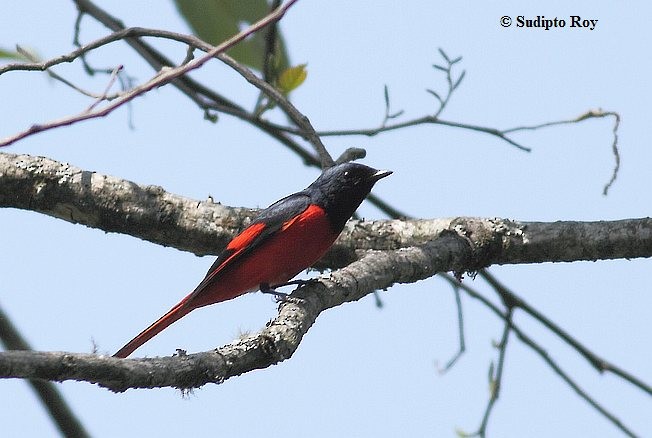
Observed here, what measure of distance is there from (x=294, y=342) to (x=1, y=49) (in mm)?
2333

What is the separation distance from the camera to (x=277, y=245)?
512 centimetres

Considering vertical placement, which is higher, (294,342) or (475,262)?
(475,262)

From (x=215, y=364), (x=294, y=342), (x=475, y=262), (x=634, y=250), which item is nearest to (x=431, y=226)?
(x=475, y=262)

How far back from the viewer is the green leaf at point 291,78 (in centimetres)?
549

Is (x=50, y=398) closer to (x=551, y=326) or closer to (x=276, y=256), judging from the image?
(x=276, y=256)

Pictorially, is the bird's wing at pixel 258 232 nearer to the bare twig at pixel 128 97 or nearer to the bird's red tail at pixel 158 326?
the bird's red tail at pixel 158 326

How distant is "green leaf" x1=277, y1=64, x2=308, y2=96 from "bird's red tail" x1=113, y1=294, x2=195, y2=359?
4.54 feet

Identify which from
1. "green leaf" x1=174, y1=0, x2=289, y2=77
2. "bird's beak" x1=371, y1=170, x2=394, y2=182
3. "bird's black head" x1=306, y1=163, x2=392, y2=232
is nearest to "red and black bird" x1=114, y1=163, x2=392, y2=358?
"bird's black head" x1=306, y1=163, x2=392, y2=232

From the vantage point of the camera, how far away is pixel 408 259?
14.4ft

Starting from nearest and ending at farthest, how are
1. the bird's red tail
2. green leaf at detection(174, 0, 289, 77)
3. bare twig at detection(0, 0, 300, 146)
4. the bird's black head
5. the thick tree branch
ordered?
bare twig at detection(0, 0, 300, 146) < the thick tree branch < the bird's red tail < the bird's black head < green leaf at detection(174, 0, 289, 77)

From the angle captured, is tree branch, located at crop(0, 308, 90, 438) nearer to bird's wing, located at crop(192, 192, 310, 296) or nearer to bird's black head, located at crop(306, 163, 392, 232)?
bird's wing, located at crop(192, 192, 310, 296)

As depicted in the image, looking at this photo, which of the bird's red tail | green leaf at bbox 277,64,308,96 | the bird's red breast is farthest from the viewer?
green leaf at bbox 277,64,308,96

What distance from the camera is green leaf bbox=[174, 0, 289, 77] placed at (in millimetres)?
5652

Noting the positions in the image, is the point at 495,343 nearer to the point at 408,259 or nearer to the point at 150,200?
the point at 408,259
